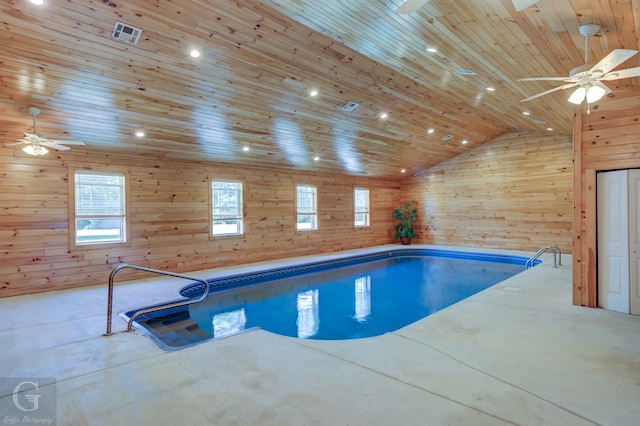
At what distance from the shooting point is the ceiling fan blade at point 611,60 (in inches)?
94.4

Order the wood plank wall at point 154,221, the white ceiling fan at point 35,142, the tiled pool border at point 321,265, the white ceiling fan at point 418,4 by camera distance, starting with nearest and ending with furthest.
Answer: the white ceiling fan at point 418,4
the white ceiling fan at point 35,142
the wood plank wall at point 154,221
the tiled pool border at point 321,265

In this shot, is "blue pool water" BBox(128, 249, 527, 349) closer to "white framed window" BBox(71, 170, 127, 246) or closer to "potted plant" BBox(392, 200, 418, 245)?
"white framed window" BBox(71, 170, 127, 246)

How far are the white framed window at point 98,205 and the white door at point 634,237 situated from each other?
7511 millimetres

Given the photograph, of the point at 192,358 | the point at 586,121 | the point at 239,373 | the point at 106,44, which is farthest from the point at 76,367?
Result: the point at 586,121

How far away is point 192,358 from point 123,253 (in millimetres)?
4175

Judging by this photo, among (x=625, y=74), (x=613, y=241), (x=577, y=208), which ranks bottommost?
(x=613, y=241)

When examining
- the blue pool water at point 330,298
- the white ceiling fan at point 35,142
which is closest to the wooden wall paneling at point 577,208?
the blue pool water at point 330,298

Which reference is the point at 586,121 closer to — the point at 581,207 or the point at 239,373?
the point at 581,207

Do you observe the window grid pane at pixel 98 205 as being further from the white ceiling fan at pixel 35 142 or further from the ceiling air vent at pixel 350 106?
the ceiling air vent at pixel 350 106

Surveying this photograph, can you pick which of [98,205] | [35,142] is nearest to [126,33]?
[35,142]

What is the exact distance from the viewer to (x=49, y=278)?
17.7 ft

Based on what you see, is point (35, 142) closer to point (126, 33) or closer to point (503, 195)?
point (126, 33)

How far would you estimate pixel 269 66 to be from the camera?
4562 mm

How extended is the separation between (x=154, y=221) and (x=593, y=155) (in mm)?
7008
